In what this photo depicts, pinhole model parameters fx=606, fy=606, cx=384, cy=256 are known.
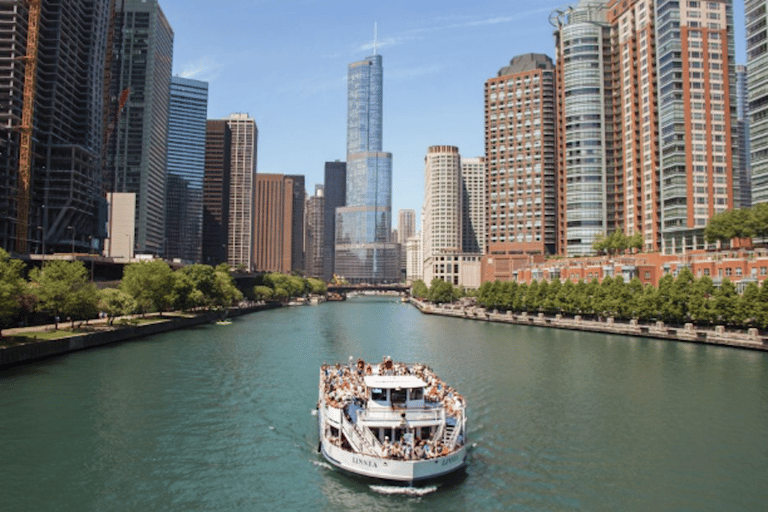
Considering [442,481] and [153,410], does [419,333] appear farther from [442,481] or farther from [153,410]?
[442,481]

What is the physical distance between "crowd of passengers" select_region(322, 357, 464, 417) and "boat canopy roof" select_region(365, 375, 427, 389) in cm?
135

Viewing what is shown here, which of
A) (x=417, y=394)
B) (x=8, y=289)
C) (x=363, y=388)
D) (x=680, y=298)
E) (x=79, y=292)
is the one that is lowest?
(x=363, y=388)

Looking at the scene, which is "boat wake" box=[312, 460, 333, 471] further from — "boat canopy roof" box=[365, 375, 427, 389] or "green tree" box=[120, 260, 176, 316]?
"green tree" box=[120, 260, 176, 316]

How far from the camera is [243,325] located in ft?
527

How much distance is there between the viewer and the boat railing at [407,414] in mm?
41031

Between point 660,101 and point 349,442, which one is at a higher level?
point 660,101

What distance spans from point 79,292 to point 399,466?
78.4m

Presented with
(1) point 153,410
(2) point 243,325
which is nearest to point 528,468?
(1) point 153,410

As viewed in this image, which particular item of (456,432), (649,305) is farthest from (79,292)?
(649,305)

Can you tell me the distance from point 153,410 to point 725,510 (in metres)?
46.5

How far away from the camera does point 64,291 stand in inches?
3789

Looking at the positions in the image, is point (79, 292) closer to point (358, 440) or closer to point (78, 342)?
point (78, 342)

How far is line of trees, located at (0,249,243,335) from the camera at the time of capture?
82.6 meters

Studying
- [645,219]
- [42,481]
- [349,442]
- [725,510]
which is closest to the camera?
[725,510]
